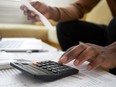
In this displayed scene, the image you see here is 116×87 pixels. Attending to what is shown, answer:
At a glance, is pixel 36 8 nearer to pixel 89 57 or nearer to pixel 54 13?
pixel 54 13

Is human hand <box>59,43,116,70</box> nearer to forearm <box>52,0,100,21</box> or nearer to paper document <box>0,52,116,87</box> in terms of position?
paper document <box>0,52,116,87</box>

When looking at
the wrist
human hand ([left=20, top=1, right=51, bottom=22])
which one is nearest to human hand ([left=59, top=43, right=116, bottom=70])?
human hand ([left=20, top=1, right=51, bottom=22])

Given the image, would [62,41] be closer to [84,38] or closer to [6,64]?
[84,38]

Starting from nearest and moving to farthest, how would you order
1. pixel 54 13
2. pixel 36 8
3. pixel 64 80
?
pixel 64 80 → pixel 36 8 → pixel 54 13

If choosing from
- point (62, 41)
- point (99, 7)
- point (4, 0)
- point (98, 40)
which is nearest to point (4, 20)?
point (4, 0)

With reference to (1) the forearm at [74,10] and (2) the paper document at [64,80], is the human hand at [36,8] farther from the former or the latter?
(2) the paper document at [64,80]

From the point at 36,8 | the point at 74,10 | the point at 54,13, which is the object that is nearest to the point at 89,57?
the point at 36,8

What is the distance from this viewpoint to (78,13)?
1222mm

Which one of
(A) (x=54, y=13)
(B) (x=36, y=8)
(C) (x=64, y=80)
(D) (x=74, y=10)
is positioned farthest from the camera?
(D) (x=74, y=10)

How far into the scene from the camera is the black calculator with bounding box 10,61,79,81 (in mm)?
388

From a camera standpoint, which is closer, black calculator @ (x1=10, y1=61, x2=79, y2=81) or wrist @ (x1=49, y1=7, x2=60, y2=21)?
black calculator @ (x1=10, y1=61, x2=79, y2=81)

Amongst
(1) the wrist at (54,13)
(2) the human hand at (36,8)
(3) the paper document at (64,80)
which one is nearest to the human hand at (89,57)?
(3) the paper document at (64,80)

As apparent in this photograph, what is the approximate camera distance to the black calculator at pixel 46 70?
0.39m

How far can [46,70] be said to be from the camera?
0.42m
